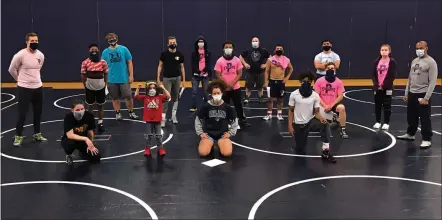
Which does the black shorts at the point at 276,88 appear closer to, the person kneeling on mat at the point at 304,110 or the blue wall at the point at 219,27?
the person kneeling on mat at the point at 304,110

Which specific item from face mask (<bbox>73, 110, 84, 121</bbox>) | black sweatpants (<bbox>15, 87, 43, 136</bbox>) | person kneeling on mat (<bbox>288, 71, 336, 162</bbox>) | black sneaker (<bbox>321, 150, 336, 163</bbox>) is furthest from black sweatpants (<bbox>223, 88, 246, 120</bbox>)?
black sweatpants (<bbox>15, 87, 43, 136</bbox>)

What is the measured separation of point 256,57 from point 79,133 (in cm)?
566

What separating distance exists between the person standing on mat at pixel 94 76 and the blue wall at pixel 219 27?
703cm

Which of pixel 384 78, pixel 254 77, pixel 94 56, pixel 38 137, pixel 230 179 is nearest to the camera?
pixel 230 179

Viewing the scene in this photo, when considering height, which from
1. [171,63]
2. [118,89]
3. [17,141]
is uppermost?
[171,63]

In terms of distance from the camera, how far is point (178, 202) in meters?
6.67

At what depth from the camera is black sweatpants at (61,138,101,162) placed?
27.0 feet

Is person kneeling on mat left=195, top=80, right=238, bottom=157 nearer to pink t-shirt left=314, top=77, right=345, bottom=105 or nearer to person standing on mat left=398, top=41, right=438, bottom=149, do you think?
pink t-shirt left=314, top=77, right=345, bottom=105

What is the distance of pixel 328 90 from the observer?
31.5 ft

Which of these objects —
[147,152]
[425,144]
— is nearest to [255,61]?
[147,152]

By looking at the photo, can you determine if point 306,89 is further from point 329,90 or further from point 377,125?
point 377,125

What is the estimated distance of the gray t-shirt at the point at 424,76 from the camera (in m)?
Answer: 8.77

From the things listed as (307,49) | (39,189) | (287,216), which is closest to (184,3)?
(307,49)

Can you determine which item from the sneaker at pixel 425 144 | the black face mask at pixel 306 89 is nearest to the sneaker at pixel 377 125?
the sneaker at pixel 425 144
